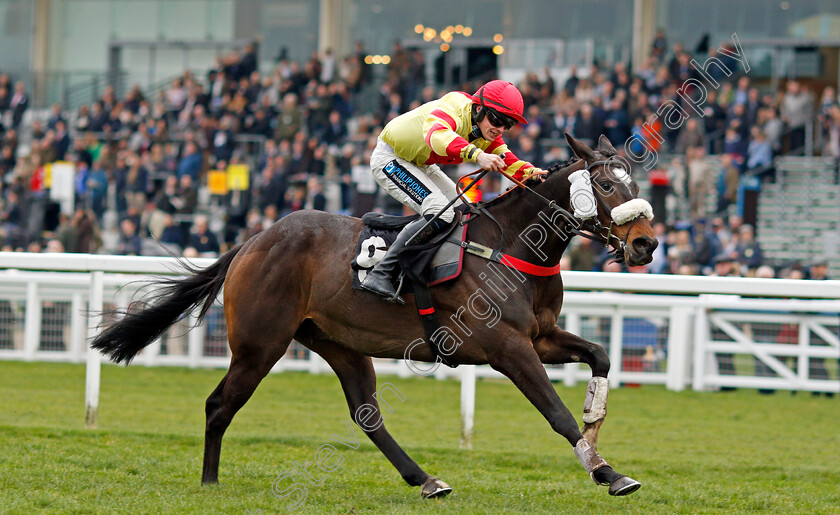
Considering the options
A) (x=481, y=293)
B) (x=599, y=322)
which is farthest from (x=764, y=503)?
(x=599, y=322)

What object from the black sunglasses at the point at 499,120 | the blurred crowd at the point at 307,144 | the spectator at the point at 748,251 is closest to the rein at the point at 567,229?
the black sunglasses at the point at 499,120

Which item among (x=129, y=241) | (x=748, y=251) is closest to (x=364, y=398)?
(x=748, y=251)

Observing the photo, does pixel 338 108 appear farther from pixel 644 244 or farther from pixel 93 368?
pixel 644 244

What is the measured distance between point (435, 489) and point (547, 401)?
0.82 metres

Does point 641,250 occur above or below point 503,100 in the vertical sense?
below

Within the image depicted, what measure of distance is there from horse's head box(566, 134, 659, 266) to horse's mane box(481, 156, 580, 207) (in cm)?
7

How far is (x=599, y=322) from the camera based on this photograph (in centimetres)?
981

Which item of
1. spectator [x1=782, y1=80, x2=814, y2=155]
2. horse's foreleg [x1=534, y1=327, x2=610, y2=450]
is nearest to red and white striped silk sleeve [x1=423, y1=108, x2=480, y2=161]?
horse's foreleg [x1=534, y1=327, x2=610, y2=450]

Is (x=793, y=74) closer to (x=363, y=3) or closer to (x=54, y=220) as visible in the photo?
(x=363, y=3)

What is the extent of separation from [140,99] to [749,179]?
12320 mm

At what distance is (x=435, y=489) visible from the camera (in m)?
5.20

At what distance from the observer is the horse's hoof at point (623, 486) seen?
4.46 metres

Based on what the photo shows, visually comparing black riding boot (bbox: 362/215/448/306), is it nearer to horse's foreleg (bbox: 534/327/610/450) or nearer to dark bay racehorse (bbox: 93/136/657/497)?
dark bay racehorse (bbox: 93/136/657/497)

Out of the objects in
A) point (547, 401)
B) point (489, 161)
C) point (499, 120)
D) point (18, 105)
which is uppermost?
point (18, 105)
